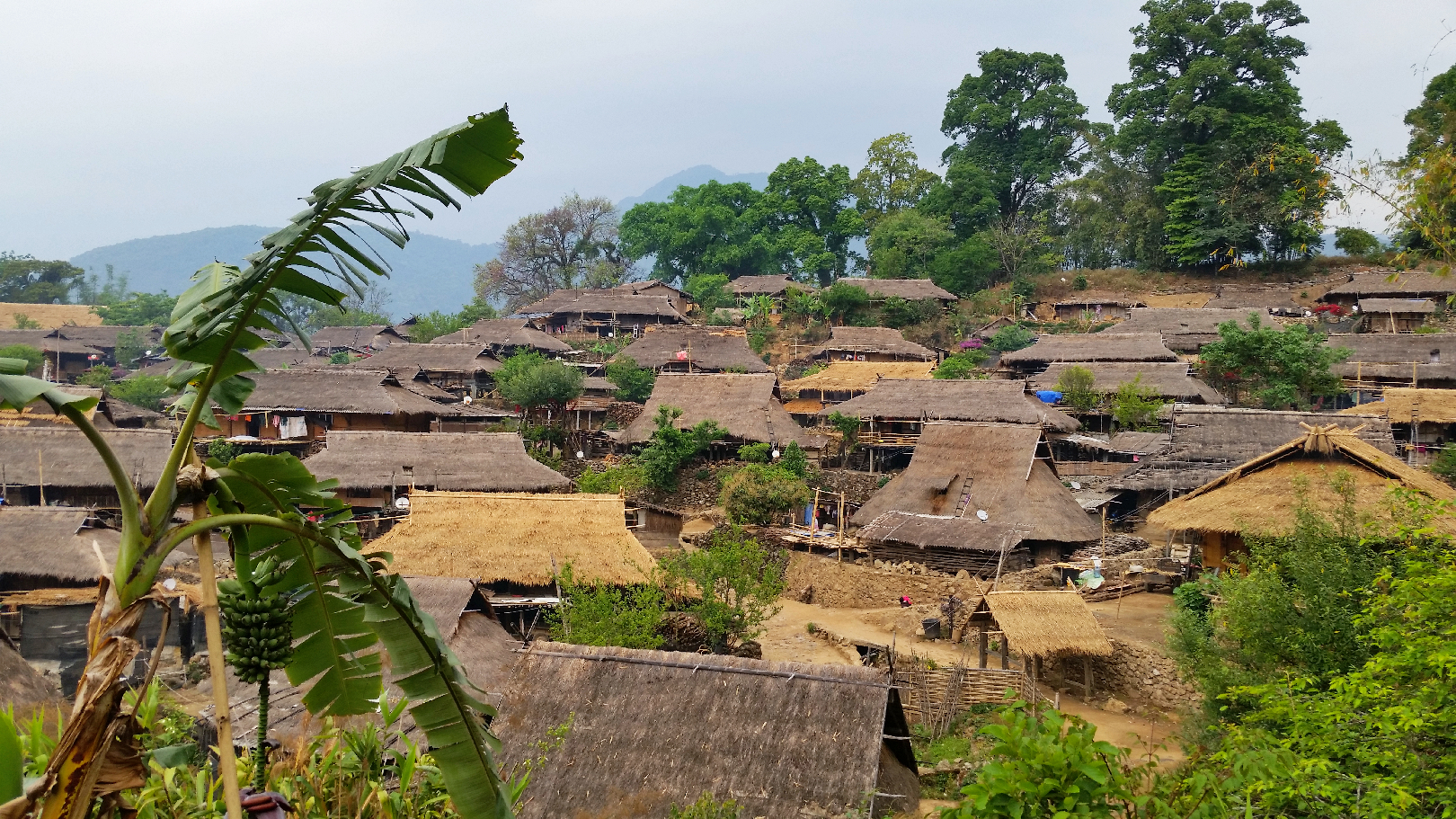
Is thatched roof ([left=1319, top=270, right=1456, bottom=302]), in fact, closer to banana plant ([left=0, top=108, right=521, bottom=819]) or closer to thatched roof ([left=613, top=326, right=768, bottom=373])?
thatched roof ([left=613, top=326, right=768, bottom=373])

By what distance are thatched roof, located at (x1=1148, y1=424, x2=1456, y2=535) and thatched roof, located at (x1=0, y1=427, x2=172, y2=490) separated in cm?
2044

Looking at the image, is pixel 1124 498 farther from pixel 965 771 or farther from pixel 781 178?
pixel 781 178

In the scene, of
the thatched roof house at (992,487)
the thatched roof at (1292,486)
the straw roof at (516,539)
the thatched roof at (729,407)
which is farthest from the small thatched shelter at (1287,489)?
the thatched roof at (729,407)

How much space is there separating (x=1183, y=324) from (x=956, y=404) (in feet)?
48.5

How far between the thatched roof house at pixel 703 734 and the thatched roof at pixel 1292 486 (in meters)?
8.12

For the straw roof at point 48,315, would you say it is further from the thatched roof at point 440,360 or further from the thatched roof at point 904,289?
the thatched roof at point 904,289

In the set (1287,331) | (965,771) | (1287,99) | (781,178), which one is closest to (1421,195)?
Answer: (965,771)

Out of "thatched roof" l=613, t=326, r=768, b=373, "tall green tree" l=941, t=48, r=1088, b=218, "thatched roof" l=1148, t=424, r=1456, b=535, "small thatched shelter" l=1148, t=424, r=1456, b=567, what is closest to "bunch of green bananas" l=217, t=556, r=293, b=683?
"small thatched shelter" l=1148, t=424, r=1456, b=567

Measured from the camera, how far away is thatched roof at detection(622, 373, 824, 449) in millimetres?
26297

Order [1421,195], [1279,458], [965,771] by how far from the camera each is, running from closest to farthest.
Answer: [1421,195]
[965,771]
[1279,458]

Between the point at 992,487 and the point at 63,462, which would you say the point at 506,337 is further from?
the point at 992,487

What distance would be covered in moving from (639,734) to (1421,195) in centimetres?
850

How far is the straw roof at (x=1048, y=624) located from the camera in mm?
13281

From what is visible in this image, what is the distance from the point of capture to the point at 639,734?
9.00m
